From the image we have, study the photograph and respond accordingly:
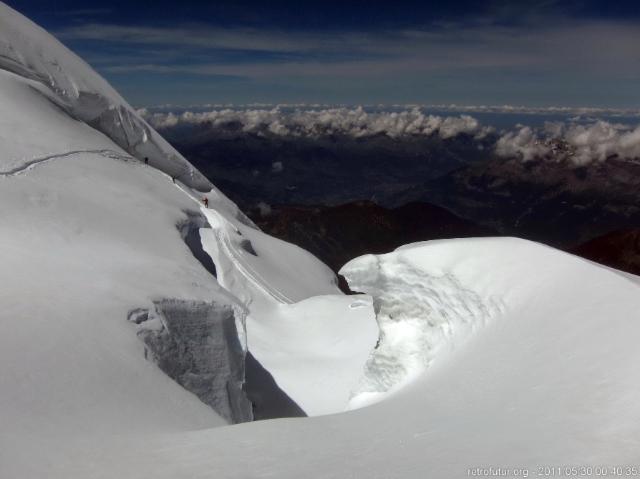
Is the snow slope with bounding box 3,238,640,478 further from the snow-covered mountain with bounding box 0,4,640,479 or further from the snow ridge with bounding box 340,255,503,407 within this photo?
the snow ridge with bounding box 340,255,503,407

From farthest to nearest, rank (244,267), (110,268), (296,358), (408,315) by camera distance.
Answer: (244,267) → (296,358) → (110,268) → (408,315)

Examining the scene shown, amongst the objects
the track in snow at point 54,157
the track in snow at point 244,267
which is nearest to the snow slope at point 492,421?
the track in snow at point 244,267

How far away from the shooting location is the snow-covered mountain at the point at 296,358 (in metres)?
6.77

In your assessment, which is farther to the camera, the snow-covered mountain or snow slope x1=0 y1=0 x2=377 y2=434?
snow slope x1=0 y1=0 x2=377 y2=434

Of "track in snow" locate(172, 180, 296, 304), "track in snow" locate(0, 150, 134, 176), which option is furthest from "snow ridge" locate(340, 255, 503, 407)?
"track in snow" locate(0, 150, 134, 176)

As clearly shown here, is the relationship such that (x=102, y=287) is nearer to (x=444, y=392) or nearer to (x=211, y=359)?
(x=211, y=359)

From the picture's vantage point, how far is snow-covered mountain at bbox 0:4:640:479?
6.77 m

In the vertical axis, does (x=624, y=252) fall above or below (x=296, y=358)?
below

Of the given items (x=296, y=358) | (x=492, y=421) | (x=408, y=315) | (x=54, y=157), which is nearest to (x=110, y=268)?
(x=296, y=358)

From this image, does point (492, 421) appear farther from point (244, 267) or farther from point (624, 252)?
point (624, 252)

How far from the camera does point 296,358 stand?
19797mm

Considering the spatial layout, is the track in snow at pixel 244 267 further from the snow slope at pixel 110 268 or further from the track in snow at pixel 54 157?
the track in snow at pixel 54 157

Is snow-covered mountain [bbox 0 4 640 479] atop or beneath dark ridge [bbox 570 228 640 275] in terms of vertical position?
atop

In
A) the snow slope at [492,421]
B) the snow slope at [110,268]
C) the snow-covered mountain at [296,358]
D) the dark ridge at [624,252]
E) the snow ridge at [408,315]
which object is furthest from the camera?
the dark ridge at [624,252]
